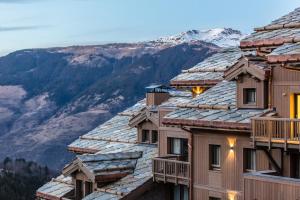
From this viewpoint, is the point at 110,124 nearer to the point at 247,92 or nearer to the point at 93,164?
the point at 93,164

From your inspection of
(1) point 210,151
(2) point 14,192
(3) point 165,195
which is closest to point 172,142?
(3) point 165,195

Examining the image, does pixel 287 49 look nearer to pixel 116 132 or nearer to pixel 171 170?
pixel 171 170

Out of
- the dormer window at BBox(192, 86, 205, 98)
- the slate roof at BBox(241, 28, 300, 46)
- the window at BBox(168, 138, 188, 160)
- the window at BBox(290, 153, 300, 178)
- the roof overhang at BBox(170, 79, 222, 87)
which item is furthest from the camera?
the dormer window at BBox(192, 86, 205, 98)

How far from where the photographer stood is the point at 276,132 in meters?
27.6

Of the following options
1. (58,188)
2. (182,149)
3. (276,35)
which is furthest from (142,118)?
(276,35)

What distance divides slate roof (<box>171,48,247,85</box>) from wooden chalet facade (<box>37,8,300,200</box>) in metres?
0.08

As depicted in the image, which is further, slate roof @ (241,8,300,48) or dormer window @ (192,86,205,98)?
dormer window @ (192,86,205,98)

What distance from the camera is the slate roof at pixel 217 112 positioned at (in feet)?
99.9

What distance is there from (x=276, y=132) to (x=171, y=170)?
9.87 meters

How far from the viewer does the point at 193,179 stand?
1363 inches

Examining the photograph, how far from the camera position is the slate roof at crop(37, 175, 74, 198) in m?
44.4

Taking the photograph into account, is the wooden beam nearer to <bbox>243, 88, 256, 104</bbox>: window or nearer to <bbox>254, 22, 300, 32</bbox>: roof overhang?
<bbox>243, 88, 256, 104</bbox>: window

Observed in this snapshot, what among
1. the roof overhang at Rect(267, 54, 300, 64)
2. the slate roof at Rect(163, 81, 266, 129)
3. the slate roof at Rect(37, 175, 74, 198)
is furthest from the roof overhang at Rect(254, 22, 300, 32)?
the slate roof at Rect(37, 175, 74, 198)

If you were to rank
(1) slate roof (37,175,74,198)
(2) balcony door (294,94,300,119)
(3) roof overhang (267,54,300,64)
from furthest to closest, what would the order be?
(1) slate roof (37,175,74,198) < (2) balcony door (294,94,300,119) < (3) roof overhang (267,54,300,64)
